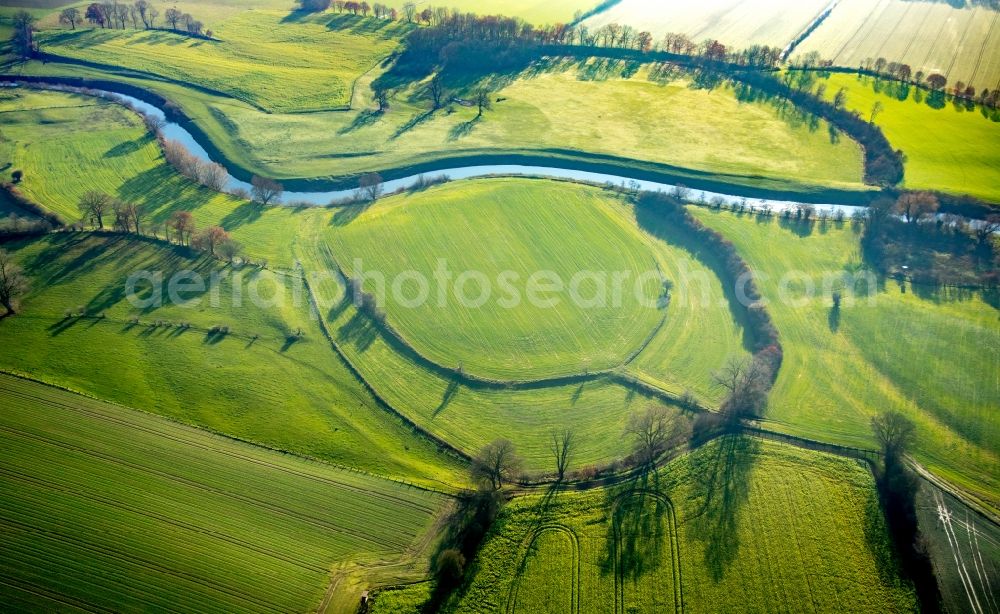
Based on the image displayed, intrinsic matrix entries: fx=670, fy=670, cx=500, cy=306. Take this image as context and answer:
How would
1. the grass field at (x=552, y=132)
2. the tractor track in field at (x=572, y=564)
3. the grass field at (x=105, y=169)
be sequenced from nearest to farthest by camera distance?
the tractor track in field at (x=572, y=564) < the grass field at (x=105, y=169) < the grass field at (x=552, y=132)

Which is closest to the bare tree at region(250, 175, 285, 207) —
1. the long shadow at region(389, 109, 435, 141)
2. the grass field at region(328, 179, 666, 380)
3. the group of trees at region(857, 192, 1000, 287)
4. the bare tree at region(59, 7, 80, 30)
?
the grass field at region(328, 179, 666, 380)

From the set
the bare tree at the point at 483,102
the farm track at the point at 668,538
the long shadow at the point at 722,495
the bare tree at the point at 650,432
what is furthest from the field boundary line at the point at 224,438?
the bare tree at the point at 483,102

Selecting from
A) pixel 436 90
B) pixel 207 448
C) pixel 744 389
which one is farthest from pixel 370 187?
pixel 744 389

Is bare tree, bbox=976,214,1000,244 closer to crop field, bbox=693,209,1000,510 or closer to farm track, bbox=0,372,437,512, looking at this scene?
crop field, bbox=693,209,1000,510

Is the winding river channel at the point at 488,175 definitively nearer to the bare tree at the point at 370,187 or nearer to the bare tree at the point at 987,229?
the bare tree at the point at 370,187

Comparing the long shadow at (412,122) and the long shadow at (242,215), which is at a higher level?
the long shadow at (412,122)

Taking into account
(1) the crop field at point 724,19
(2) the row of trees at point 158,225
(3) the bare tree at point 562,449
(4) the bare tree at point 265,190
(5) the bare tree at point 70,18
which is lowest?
(3) the bare tree at point 562,449

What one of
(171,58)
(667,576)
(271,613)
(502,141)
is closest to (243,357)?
(271,613)
